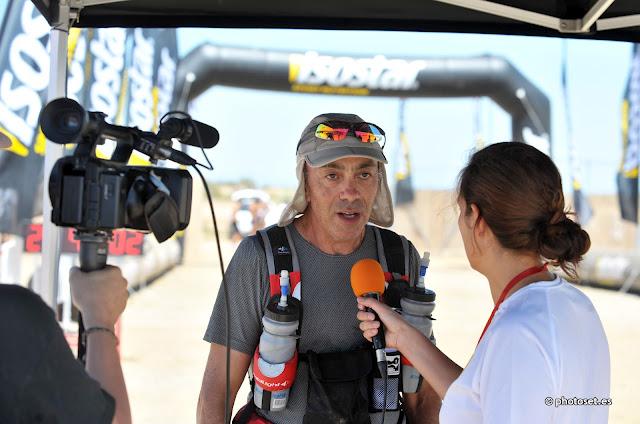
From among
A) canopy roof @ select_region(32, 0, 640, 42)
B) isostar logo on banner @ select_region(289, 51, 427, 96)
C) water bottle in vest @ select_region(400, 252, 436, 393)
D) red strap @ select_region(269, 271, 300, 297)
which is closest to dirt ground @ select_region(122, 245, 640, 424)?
isostar logo on banner @ select_region(289, 51, 427, 96)

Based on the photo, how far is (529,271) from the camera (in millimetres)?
1623

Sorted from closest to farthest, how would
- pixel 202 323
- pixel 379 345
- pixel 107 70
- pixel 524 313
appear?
pixel 524 313 < pixel 379 345 < pixel 107 70 < pixel 202 323

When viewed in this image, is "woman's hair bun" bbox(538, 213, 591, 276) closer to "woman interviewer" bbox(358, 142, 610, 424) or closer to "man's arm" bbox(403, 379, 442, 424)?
"woman interviewer" bbox(358, 142, 610, 424)

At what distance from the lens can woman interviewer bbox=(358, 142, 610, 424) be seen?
1.42m

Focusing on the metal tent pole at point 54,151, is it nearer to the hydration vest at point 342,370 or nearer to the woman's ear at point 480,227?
the hydration vest at point 342,370

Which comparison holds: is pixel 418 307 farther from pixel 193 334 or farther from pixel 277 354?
pixel 193 334

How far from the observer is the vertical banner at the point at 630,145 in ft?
39.4

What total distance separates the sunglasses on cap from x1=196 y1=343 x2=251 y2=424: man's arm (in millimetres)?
771

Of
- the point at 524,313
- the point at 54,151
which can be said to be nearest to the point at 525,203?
the point at 524,313

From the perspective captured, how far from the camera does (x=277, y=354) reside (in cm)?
210

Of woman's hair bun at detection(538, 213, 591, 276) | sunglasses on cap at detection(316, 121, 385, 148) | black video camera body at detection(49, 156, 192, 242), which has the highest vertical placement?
sunglasses on cap at detection(316, 121, 385, 148)

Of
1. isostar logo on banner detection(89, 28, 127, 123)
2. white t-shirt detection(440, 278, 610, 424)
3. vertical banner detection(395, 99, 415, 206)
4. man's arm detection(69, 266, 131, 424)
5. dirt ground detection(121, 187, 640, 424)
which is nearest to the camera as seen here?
man's arm detection(69, 266, 131, 424)

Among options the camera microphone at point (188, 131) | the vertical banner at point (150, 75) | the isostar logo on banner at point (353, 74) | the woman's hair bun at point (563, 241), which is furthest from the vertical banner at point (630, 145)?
the camera microphone at point (188, 131)

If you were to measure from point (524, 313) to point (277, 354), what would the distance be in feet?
2.82
